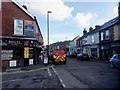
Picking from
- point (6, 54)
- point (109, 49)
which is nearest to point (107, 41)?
point (109, 49)

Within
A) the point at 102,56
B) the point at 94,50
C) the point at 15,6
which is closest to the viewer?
the point at 15,6

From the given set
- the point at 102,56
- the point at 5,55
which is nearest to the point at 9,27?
the point at 5,55

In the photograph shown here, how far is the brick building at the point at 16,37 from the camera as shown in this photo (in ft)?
86.9

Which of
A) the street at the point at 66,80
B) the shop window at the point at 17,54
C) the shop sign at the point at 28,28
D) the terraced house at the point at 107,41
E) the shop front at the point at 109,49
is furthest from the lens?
the terraced house at the point at 107,41

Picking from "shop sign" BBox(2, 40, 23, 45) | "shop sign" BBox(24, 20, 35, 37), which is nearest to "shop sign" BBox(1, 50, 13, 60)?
"shop sign" BBox(2, 40, 23, 45)

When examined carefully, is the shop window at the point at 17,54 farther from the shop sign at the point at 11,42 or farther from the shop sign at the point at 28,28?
the shop sign at the point at 28,28

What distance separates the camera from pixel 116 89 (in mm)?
10383

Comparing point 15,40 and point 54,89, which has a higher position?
A: point 15,40

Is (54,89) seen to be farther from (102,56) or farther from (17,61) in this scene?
(102,56)

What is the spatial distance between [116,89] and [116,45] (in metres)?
25.8

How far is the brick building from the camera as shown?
86.9 ft

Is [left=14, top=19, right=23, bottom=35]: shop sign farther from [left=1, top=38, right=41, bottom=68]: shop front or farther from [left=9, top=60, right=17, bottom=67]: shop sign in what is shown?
[left=9, top=60, right=17, bottom=67]: shop sign

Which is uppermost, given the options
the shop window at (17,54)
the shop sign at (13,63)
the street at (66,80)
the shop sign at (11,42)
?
the shop sign at (11,42)

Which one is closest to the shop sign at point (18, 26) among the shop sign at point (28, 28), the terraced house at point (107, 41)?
the shop sign at point (28, 28)
